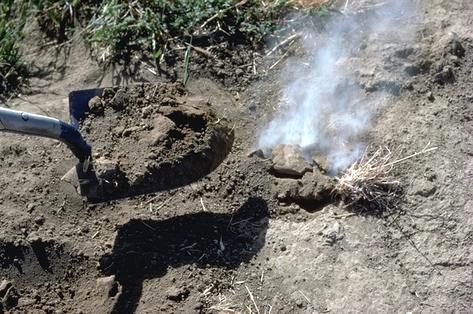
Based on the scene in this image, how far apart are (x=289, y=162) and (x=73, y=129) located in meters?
1.05

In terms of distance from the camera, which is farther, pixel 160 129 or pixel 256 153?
pixel 256 153

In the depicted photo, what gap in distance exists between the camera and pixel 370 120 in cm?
369

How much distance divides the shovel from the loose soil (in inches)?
3.7

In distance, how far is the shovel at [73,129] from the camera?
309 centimetres

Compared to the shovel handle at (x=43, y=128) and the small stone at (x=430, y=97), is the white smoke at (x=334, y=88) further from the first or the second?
the shovel handle at (x=43, y=128)

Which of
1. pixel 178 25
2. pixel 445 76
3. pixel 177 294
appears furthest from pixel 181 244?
pixel 445 76

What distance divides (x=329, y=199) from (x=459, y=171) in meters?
0.63

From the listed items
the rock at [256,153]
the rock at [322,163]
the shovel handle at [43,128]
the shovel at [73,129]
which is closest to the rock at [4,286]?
the shovel at [73,129]

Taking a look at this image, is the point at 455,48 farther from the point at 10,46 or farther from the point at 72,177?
the point at 10,46

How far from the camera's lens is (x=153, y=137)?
3447 mm

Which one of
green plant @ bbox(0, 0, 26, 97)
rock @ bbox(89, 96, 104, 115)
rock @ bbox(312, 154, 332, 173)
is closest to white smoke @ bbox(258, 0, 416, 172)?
rock @ bbox(312, 154, 332, 173)

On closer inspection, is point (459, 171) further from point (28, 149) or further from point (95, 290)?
point (28, 149)

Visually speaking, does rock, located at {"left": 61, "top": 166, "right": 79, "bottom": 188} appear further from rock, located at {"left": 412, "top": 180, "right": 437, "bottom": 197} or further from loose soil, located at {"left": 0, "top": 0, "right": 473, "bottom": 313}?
rock, located at {"left": 412, "top": 180, "right": 437, "bottom": 197}

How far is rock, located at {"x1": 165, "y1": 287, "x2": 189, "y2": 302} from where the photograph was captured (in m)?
3.21
